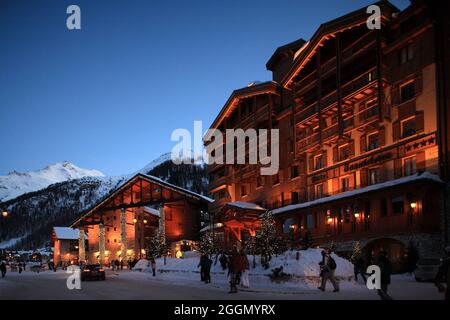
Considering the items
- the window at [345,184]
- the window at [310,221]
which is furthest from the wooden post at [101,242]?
the window at [345,184]

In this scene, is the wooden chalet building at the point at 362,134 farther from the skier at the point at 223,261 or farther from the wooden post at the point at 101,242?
the wooden post at the point at 101,242

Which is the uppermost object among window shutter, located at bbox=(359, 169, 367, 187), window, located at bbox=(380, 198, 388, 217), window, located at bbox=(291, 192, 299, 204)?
window shutter, located at bbox=(359, 169, 367, 187)

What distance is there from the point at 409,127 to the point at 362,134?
4663 mm

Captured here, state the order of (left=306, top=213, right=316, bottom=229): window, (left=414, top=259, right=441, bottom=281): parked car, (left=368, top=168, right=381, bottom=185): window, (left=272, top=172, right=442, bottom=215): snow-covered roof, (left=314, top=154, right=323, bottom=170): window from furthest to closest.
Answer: (left=314, top=154, right=323, bottom=170): window
(left=306, top=213, right=316, bottom=229): window
(left=368, top=168, right=381, bottom=185): window
(left=272, top=172, right=442, bottom=215): snow-covered roof
(left=414, top=259, right=441, bottom=281): parked car

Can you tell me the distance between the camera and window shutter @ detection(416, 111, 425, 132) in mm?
33625

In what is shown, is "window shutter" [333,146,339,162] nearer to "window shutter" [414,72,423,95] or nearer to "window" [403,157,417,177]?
"window" [403,157,417,177]

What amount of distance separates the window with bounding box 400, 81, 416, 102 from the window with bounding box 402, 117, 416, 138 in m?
1.50

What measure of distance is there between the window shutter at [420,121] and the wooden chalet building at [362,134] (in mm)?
67

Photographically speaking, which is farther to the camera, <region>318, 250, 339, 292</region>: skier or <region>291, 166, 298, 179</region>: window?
<region>291, 166, 298, 179</region>: window

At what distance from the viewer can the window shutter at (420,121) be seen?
3362 centimetres

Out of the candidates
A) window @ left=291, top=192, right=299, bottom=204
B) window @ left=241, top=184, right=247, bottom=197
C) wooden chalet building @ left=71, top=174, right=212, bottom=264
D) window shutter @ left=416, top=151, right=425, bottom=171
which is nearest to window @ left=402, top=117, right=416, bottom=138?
window shutter @ left=416, top=151, right=425, bottom=171

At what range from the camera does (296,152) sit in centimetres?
4647

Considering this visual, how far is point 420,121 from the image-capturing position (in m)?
33.8
